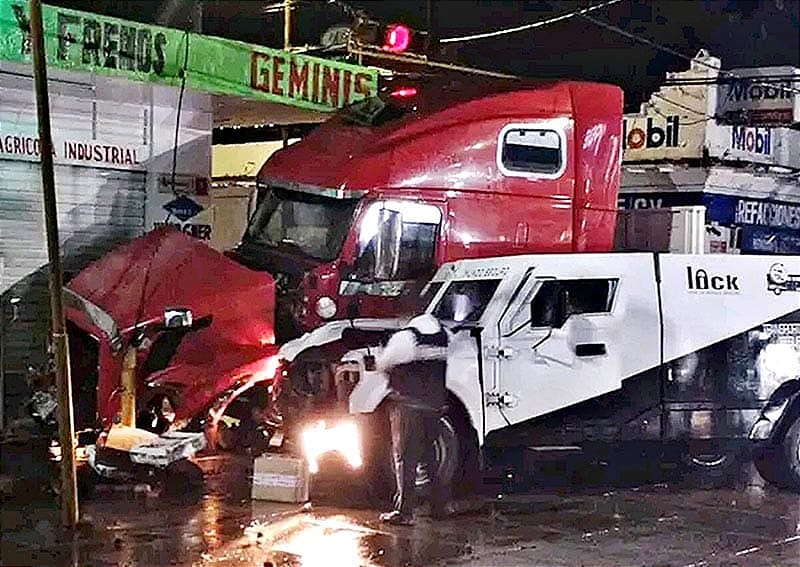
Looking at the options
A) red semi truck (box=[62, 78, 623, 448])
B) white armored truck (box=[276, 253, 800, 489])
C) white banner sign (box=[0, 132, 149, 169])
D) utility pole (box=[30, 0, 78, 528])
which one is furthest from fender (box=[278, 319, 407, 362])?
white banner sign (box=[0, 132, 149, 169])

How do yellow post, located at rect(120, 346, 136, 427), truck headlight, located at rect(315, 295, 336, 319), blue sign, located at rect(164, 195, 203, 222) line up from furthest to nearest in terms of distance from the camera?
blue sign, located at rect(164, 195, 203, 222), truck headlight, located at rect(315, 295, 336, 319), yellow post, located at rect(120, 346, 136, 427)

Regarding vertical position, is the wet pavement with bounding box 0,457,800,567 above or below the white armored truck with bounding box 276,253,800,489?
below

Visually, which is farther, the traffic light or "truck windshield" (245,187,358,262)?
the traffic light

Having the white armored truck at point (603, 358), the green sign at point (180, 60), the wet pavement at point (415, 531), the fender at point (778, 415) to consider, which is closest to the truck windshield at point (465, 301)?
the white armored truck at point (603, 358)

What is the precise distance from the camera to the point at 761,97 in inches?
883

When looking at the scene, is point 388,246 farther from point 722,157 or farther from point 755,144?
point 755,144

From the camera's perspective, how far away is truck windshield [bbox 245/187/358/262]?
13953mm

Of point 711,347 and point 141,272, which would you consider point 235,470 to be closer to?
point 141,272

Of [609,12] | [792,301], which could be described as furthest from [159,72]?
[609,12]

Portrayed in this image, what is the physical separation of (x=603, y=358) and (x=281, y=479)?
125 inches

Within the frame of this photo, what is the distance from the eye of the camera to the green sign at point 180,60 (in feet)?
47.7

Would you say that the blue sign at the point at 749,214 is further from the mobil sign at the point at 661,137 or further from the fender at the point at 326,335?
the fender at the point at 326,335

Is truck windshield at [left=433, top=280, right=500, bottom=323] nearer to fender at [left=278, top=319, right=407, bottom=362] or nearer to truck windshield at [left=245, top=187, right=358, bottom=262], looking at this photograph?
fender at [left=278, top=319, right=407, bottom=362]

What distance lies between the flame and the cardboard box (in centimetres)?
13
